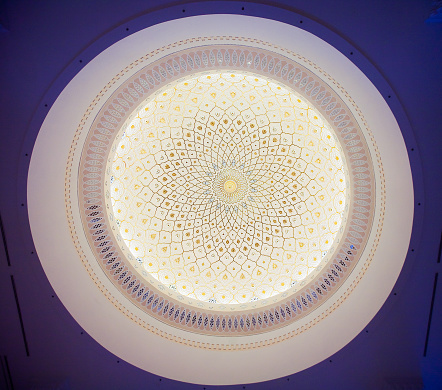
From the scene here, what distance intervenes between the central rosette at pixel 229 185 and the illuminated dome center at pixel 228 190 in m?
0.02

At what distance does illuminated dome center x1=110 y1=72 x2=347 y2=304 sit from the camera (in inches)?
276

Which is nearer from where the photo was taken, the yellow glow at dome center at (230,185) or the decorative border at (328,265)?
the decorative border at (328,265)

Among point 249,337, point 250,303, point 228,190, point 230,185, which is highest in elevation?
point 230,185

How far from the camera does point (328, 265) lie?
638 centimetres

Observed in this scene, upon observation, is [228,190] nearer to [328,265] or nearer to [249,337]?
[328,265]

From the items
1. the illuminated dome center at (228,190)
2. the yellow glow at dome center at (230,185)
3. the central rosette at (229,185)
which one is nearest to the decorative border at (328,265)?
the illuminated dome center at (228,190)

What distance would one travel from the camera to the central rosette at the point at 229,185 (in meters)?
7.72

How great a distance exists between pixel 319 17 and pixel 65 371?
7.08m

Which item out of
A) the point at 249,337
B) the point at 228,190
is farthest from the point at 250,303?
the point at 228,190

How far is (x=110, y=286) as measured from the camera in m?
6.08

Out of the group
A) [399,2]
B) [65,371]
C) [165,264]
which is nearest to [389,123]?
[399,2]

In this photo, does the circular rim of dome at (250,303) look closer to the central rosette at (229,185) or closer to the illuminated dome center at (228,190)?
the illuminated dome center at (228,190)

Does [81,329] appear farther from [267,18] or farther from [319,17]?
[319,17]

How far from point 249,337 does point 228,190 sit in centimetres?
326
